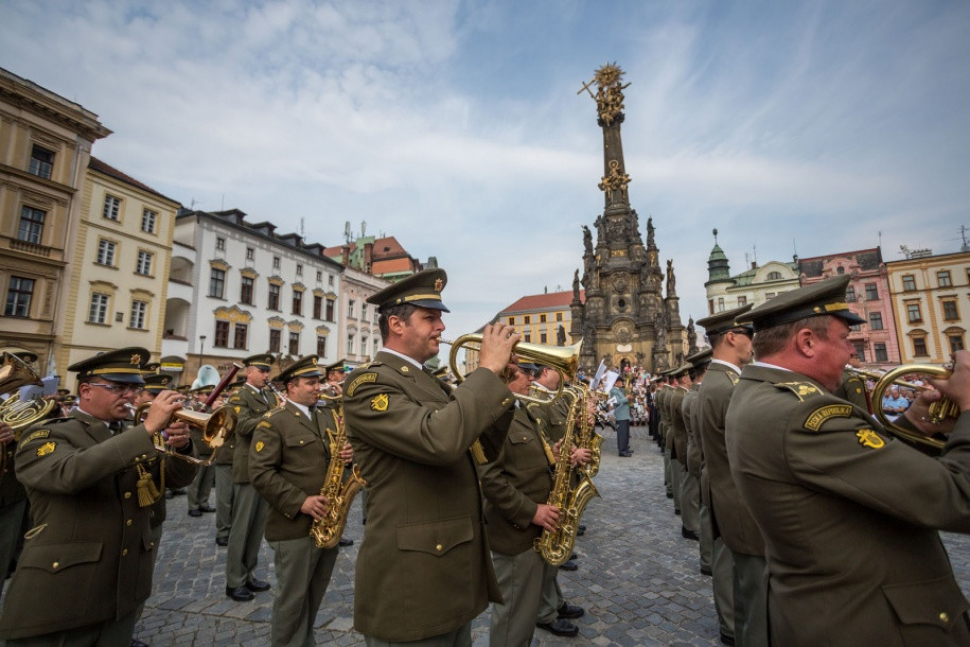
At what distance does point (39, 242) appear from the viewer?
23203mm

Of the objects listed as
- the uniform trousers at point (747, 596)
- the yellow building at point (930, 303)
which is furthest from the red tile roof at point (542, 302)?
the uniform trousers at point (747, 596)

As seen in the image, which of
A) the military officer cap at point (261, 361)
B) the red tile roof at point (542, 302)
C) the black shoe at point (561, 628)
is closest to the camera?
the black shoe at point (561, 628)

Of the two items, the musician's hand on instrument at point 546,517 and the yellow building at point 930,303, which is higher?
the yellow building at point 930,303

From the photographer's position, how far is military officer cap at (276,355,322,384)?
5.28 m

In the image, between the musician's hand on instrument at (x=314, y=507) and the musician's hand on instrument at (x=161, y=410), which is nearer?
the musician's hand on instrument at (x=161, y=410)

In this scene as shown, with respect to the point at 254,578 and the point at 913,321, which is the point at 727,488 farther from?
the point at 913,321

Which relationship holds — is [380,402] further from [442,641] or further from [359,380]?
[442,641]

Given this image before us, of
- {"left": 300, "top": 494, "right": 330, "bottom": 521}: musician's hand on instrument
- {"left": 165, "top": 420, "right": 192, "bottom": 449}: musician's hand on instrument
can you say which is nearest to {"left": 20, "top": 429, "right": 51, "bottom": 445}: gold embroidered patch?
{"left": 165, "top": 420, "right": 192, "bottom": 449}: musician's hand on instrument

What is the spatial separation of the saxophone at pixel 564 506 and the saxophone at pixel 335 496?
1694 millimetres

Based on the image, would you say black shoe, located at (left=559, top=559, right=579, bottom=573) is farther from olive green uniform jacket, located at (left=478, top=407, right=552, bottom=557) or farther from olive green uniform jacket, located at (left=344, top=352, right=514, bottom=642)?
olive green uniform jacket, located at (left=344, top=352, right=514, bottom=642)

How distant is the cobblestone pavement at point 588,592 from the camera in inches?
177

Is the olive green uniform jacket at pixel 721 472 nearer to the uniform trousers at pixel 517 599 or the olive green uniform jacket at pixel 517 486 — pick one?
the olive green uniform jacket at pixel 517 486

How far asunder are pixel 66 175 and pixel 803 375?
33243 mm

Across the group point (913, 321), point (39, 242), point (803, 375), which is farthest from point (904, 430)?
point (913, 321)
